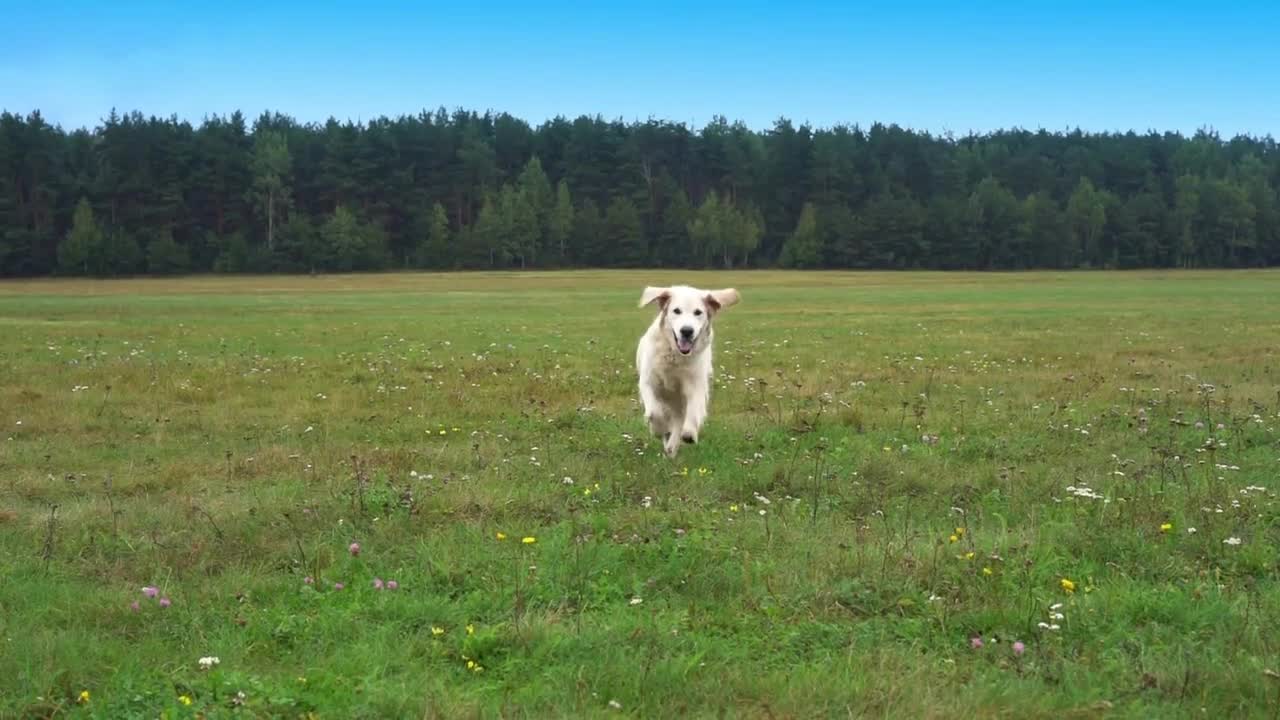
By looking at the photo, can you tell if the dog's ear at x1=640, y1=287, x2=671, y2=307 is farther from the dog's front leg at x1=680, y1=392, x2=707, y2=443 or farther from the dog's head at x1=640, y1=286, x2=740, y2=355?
the dog's front leg at x1=680, y1=392, x2=707, y2=443

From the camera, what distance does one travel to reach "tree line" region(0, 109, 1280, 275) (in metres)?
109

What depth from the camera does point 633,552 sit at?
6.67 metres

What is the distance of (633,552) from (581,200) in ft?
417

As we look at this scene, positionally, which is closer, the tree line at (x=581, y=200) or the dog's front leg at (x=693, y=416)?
the dog's front leg at (x=693, y=416)

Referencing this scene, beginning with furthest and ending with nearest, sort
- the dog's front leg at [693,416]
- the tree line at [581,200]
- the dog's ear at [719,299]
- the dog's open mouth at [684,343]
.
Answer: the tree line at [581,200] → the dog's ear at [719,299] → the dog's open mouth at [684,343] → the dog's front leg at [693,416]

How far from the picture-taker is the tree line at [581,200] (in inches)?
4309

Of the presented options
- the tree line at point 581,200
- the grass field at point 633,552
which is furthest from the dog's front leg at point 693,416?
the tree line at point 581,200

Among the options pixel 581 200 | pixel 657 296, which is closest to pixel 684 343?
pixel 657 296

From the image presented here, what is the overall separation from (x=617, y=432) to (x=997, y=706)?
7.66 meters

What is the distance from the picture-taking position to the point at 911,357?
20.4 metres

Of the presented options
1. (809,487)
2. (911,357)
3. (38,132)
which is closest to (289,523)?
(809,487)

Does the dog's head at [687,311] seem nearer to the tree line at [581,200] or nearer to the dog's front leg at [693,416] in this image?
the dog's front leg at [693,416]

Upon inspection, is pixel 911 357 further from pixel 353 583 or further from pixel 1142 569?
pixel 353 583

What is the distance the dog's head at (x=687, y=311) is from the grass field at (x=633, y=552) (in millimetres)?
1156
